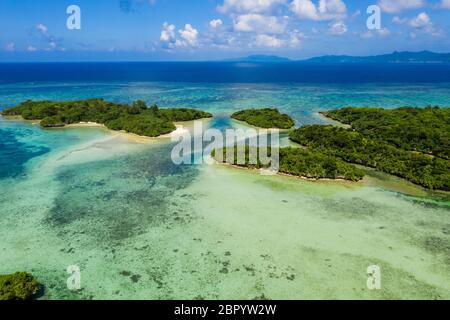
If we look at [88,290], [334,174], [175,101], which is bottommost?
[88,290]

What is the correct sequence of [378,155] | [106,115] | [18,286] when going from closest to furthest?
[18,286], [378,155], [106,115]

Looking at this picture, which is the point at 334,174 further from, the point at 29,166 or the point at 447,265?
the point at 29,166

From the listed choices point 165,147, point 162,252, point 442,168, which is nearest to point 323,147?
point 442,168

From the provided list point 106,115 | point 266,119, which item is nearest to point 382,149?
point 266,119

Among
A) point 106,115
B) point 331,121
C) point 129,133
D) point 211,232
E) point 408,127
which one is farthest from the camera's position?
point 331,121

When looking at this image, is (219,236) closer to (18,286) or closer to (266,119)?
(18,286)

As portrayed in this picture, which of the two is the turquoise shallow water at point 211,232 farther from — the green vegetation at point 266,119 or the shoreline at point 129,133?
the green vegetation at point 266,119

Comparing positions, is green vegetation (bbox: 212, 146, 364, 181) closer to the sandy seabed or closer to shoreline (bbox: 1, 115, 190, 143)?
the sandy seabed
